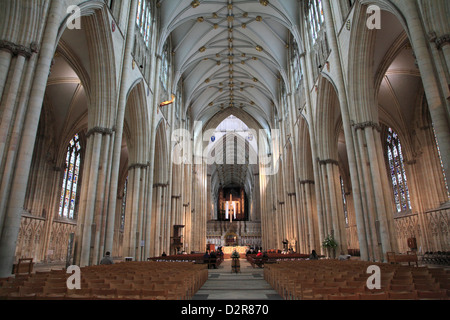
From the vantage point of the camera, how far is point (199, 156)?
37.9 m

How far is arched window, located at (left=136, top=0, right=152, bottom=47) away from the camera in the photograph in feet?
53.3

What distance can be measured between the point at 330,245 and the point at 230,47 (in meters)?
19.8

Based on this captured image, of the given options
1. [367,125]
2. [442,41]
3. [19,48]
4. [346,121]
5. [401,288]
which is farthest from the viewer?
[346,121]

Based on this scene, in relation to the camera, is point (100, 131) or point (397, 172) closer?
point (100, 131)

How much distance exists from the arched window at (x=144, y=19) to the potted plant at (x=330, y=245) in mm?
15606

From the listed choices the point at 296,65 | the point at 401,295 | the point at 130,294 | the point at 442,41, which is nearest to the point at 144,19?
the point at 296,65

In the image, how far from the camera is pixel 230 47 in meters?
26.6

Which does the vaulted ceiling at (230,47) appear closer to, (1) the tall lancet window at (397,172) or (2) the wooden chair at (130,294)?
(1) the tall lancet window at (397,172)

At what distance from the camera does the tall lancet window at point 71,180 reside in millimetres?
22844

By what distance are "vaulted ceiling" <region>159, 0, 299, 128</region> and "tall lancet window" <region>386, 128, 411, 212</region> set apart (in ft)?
35.2

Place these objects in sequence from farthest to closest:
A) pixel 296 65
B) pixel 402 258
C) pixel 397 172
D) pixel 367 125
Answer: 1. pixel 397 172
2. pixel 296 65
3. pixel 367 125
4. pixel 402 258

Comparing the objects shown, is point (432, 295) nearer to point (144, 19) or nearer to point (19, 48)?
point (19, 48)

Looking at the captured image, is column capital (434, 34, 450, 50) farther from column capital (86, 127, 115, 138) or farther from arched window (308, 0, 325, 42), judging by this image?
column capital (86, 127, 115, 138)
